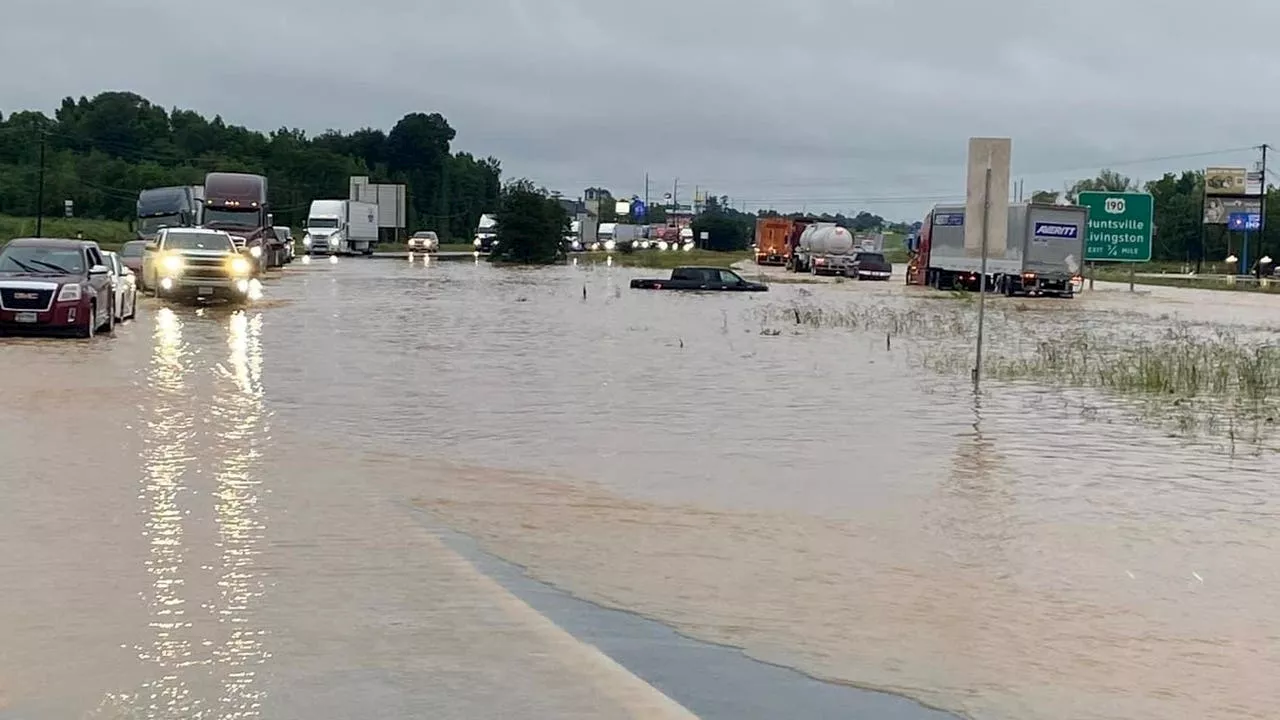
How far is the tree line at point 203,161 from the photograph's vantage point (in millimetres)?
106188

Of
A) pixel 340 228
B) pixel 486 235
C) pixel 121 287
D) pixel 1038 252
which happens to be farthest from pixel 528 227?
pixel 121 287

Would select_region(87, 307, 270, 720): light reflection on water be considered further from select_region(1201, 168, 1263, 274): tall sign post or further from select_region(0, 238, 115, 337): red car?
select_region(1201, 168, 1263, 274): tall sign post

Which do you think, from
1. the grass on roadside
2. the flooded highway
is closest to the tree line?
the grass on roadside

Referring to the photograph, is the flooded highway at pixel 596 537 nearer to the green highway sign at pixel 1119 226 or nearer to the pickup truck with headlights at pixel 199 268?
the pickup truck with headlights at pixel 199 268

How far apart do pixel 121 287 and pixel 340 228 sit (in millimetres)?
56689

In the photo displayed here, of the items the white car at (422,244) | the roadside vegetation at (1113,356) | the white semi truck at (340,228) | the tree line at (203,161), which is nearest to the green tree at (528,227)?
the white semi truck at (340,228)

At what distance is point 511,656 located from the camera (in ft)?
23.0

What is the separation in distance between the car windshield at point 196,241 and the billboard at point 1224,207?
79.3 metres

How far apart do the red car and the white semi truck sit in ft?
185

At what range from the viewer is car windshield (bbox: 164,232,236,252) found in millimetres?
34969

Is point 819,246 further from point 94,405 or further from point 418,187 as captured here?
point 418,187

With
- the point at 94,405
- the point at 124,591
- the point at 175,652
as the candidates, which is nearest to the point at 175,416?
the point at 94,405

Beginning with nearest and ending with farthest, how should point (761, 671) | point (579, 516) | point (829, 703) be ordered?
point (829, 703) → point (761, 671) → point (579, 516)

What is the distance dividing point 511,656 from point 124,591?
2.46 m
